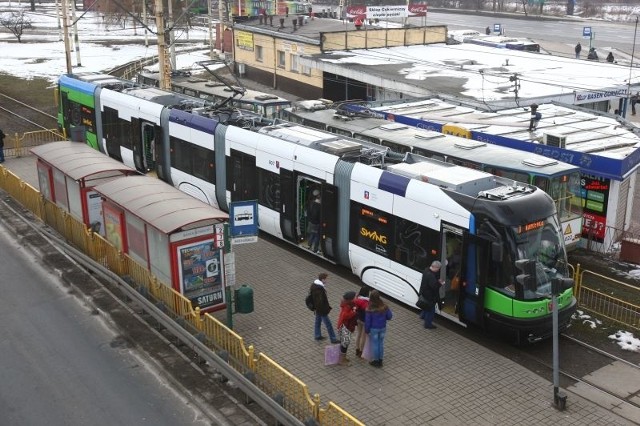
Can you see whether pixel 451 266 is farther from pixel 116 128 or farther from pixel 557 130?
pixel 116 128

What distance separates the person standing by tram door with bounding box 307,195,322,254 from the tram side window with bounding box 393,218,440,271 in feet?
8.75

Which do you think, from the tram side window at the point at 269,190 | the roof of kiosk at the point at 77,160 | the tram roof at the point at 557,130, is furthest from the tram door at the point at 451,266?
the roof of kiosk at the point at 77,160

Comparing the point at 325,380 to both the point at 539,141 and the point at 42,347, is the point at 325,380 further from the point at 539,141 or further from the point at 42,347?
the point at 539,141

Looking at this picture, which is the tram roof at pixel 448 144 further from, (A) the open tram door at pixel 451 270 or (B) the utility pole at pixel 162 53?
(B) the utility pole at pixel 162 53

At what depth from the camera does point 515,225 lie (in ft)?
42.0

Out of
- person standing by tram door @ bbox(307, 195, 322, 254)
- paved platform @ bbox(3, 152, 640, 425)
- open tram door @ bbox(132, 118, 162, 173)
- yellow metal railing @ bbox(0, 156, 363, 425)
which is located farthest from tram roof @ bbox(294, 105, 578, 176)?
yellow metal railing @ bbox(0, 156, 363, 425)

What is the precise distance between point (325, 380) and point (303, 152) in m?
6.35

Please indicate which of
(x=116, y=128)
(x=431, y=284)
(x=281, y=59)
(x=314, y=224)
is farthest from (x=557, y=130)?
(x=281, y=59)

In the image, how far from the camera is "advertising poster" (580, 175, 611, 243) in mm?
19281

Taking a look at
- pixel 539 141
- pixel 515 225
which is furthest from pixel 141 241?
pixel 539 141

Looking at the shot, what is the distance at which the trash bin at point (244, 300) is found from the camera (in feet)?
46.4

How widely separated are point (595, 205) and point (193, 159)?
36.6 ft

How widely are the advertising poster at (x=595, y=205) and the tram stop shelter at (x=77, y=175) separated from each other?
11.8m

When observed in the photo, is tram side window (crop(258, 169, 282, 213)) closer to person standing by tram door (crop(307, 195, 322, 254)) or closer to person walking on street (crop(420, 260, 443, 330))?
person standing by tram door (crop(307, 195, 322, 254))
